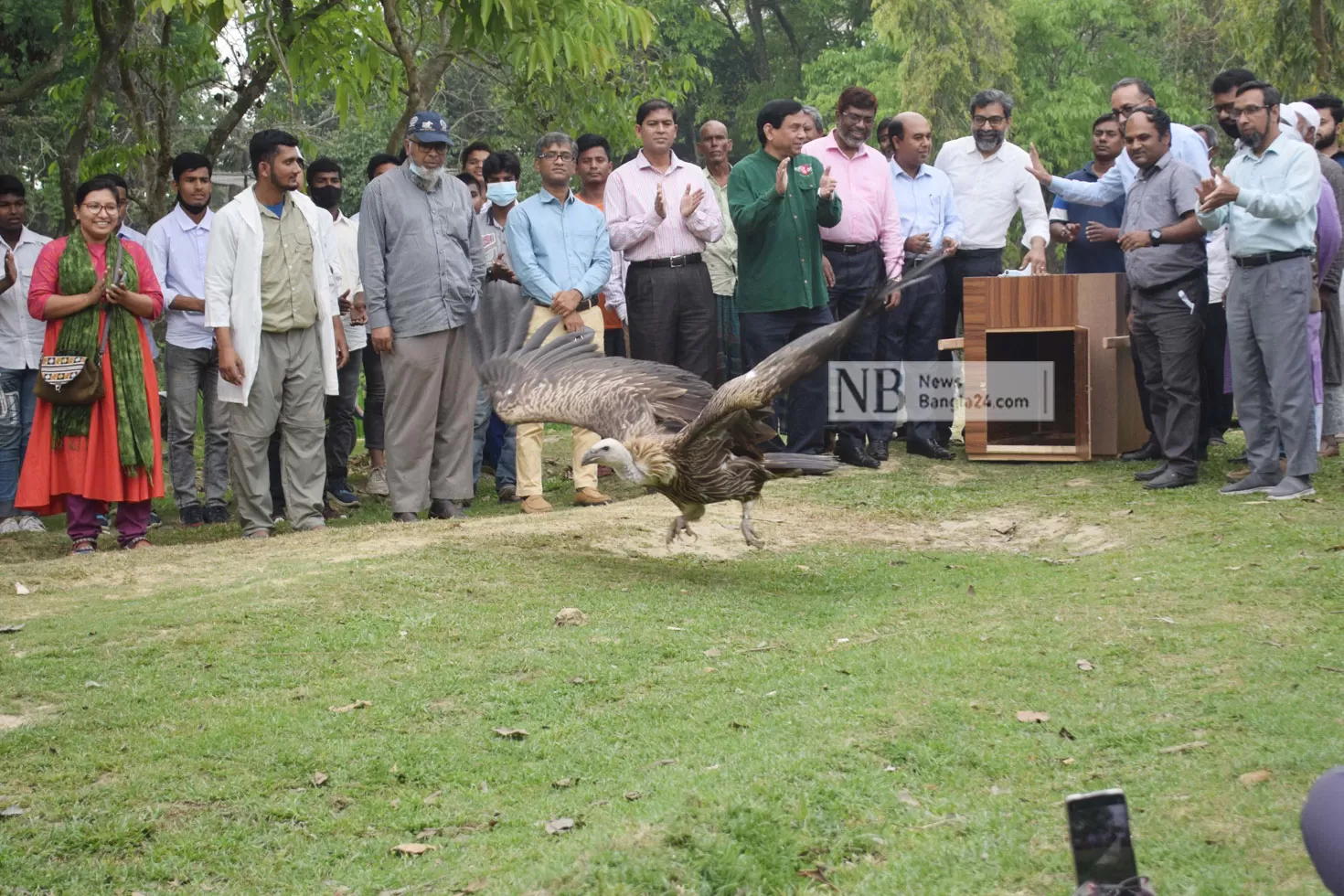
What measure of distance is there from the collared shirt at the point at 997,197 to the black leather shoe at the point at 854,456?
195 centimetres

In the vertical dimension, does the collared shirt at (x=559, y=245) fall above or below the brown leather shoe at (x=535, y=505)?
above

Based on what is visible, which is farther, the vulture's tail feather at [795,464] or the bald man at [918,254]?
the bald man at [918,254]

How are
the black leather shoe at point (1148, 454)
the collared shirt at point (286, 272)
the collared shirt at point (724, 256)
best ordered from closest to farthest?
the collared shirt at point (286, 272) → the black leather shoe at point (1148, 454) → the collared shirt at point (724, 256)

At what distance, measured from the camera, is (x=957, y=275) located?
11656 millimetres

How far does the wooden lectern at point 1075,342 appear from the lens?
10961mm

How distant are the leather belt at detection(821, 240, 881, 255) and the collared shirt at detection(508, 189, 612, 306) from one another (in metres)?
1.82

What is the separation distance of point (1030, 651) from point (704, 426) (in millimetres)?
2164

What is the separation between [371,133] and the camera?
100 feet

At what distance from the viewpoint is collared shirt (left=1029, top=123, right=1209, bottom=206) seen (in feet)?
34.8

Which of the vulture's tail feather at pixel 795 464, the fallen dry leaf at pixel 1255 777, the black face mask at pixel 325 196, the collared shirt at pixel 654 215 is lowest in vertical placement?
the fallen dry leaf at pixel 1255 777

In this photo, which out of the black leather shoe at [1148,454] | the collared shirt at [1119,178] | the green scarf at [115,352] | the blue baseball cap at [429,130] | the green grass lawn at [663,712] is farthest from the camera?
the black leather shoe at [1148,454]

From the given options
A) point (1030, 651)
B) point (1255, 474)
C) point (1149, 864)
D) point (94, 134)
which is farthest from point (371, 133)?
point (1149, 864)

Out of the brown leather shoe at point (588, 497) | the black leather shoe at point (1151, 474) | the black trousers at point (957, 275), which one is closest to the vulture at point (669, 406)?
the brown leather shoe at point (588, 497)

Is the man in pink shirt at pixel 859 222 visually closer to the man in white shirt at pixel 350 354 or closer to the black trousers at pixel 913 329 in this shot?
the black trousers at pixel 913 329
